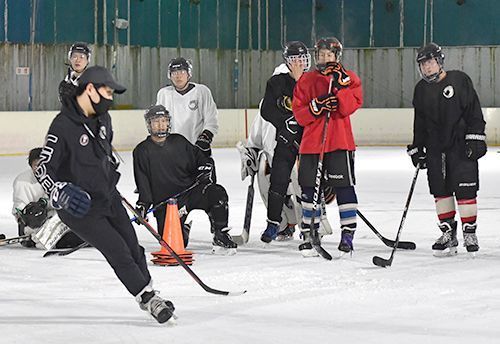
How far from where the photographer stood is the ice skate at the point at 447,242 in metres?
6.23

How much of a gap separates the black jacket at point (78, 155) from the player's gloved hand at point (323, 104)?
2066 millimetres

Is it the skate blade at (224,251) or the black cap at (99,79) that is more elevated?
the black cap at (99,79)

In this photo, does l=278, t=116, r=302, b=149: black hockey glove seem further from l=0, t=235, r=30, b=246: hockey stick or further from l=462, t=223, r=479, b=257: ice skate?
l=0, t=235, r=30, b=246: hockey stick

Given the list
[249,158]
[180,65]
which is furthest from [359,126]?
[180,65]

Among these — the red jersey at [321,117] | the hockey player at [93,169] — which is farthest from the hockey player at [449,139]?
the hockey player at [93,169]

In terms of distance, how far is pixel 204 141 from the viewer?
676 cm

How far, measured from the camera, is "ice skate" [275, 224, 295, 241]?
276 inches

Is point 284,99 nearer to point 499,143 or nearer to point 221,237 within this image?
point 221,237

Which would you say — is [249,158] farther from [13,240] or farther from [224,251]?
[13,240]

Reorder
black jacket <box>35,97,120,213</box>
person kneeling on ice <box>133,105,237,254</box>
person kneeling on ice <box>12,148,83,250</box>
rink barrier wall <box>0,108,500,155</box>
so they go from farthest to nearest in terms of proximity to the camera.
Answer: rink barrier wall <box>0,108,500,155</box> → person kneeling on ice <box>12,148,83,250</box> → person kneeling on ice <box>133,105,237,254</box> → black jacket <box>35,97,120,213</box>

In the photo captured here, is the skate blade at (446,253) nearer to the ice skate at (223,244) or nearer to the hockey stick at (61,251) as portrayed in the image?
the ice skate at (223,244)

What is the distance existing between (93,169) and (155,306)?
1.82 ft

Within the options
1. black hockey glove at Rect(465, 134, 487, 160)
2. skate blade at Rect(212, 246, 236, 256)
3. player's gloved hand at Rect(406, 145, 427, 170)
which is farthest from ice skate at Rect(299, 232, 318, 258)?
black hockey glove at Rect(465, 134, 487, 160)

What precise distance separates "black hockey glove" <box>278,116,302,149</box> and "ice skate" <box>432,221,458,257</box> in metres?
0.98
